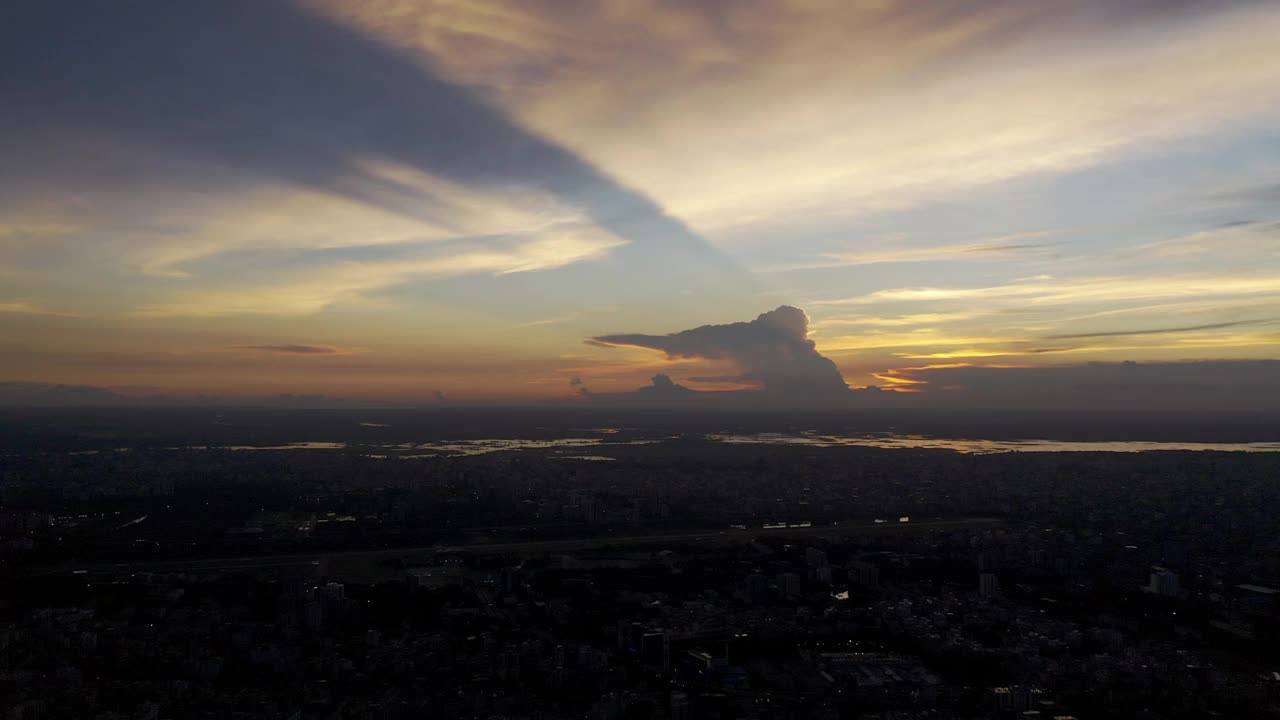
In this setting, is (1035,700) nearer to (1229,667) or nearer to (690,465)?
(1229,667)

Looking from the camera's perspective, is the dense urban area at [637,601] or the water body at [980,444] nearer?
the dense urban area at [637,601]

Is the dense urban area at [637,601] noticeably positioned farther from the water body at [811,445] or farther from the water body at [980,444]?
the water body at [980,444]

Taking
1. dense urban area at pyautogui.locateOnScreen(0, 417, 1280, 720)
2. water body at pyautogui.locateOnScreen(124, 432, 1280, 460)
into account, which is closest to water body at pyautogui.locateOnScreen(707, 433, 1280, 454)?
water body at pyautogui.locateOnScreen(124, 432, 1280, 460)

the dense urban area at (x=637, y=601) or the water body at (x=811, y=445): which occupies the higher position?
the water body at (x=811, y=445)

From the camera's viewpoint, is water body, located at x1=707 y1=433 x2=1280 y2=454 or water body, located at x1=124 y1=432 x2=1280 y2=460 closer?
water body, located at x1=124 y1=432 x2=1280 y2=460

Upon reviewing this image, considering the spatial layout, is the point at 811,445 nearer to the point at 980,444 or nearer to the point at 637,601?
the point at 980,444

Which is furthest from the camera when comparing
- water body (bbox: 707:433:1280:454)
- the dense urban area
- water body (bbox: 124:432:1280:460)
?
water body (bbox: 707:433:1280:454)

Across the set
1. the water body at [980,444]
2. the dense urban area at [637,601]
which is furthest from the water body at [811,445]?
the dense urban area at [637,601]

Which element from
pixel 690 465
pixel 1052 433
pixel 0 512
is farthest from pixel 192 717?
pixel 1052 433

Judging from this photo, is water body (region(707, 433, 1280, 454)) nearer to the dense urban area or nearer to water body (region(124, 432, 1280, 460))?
water body (region(124, 432, 1280, 460))
